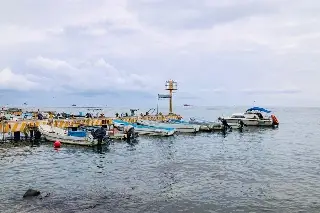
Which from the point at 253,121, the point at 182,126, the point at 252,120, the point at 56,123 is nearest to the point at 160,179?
the point at 56,123

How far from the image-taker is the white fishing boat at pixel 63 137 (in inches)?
1641

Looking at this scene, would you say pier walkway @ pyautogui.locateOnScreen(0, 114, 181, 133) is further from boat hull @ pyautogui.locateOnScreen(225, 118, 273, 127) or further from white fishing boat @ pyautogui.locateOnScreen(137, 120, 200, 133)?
boat hull @ pyautogui.locateOnScreen(225, 118, 273, 127)

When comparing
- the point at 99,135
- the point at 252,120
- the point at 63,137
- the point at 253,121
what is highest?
the point at 252,120

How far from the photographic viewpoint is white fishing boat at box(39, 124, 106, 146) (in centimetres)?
4169

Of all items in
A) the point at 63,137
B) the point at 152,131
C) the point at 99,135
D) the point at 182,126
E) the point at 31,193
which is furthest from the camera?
the point at 182,126

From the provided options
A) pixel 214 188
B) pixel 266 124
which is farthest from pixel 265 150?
pixel 266 124

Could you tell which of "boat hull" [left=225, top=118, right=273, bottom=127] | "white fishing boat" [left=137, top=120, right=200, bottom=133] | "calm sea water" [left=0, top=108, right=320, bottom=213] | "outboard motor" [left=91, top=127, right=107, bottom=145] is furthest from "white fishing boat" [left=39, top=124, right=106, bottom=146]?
"boat hull" [left=225, top=118, right=273, bottom=127]

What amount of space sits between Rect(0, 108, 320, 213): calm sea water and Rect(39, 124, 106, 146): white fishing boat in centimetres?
167

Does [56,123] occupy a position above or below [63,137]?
above

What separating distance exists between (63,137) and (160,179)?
70.2 feet

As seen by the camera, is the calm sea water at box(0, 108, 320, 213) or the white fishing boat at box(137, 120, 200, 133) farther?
the white fishing boat at box(137, 120, 200, 133)

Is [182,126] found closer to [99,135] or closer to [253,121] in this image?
[253,121]

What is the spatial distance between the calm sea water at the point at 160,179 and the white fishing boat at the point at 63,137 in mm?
1669

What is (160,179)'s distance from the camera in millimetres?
25656
